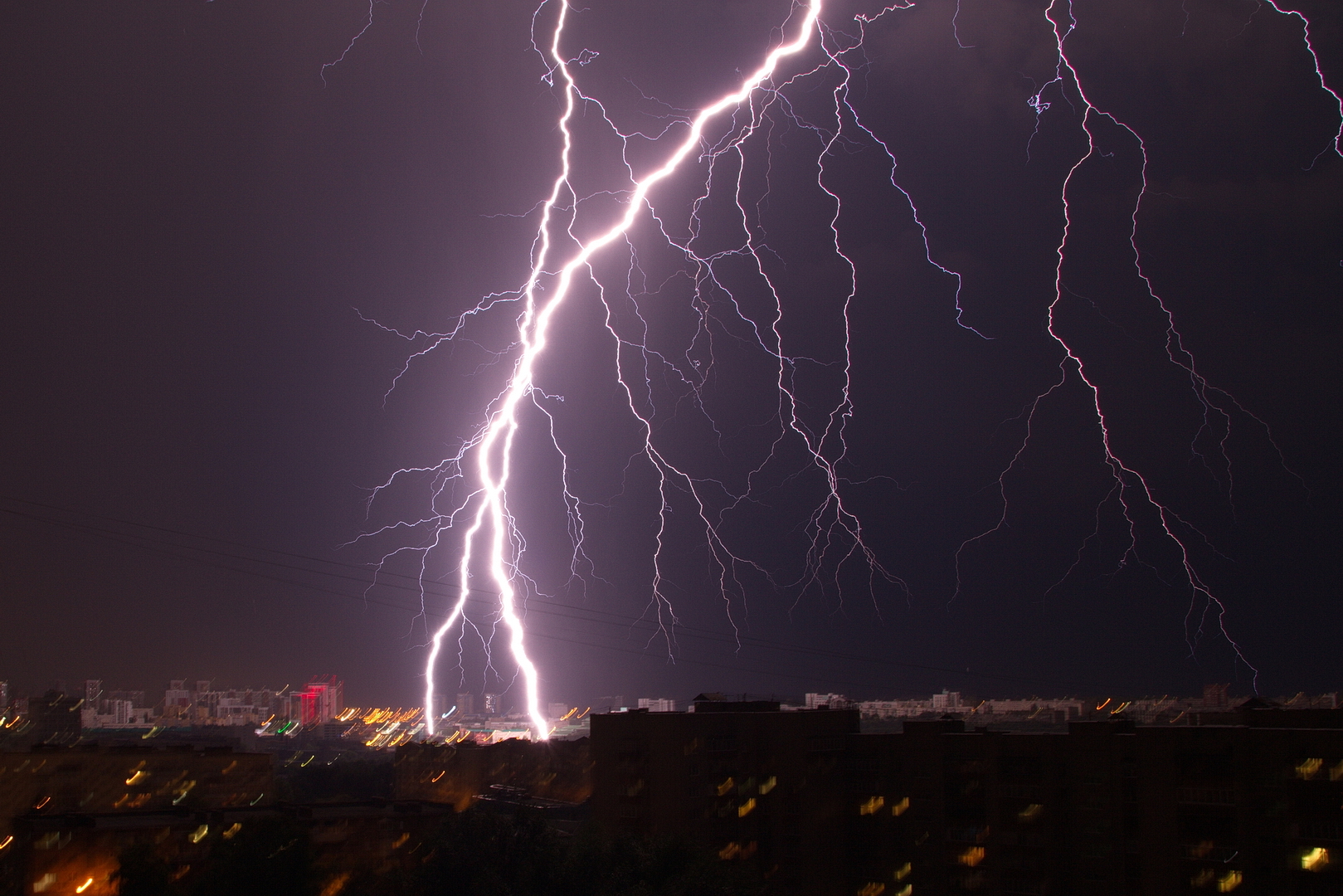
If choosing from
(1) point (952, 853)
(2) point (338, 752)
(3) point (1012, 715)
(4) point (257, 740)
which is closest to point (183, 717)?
(4) point (257, 740)

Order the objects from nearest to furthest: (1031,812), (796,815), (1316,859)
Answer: (1316,859)
(1031,812)
(796,815)

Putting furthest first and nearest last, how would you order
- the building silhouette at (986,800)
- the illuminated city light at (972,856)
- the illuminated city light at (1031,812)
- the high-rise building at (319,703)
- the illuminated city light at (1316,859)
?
1. the high-rise building at (319,703)
2. the illuminated city light at (972,856)
3. the illuminated city light at (1031,812)
4. the building silhouette at (986,800)
5. the illuminated city light at (1316,859)

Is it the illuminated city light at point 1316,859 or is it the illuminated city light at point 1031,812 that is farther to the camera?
the illuminated city light at point 1031,812

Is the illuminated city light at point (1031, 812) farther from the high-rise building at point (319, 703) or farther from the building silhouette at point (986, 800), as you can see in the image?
the high-rise building at point (319, 703)

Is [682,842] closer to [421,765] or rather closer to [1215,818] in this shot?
[1215,818]


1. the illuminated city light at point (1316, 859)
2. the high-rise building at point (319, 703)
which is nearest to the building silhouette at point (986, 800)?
the illuminated city light at point (1316, 859)

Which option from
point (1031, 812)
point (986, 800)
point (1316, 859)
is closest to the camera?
point (1316, 859)

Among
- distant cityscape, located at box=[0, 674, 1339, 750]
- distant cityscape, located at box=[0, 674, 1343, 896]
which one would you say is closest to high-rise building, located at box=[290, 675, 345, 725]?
distant cityscape, located at box=[0, 674, 1339, 750]

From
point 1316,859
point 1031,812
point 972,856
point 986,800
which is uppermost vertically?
point 986,800

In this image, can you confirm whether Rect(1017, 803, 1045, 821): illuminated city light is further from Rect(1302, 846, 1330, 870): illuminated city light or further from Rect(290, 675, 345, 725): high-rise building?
Rect(290, 675, 345, 725): high-rise building

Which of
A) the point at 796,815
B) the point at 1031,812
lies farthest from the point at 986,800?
the point at 796,815

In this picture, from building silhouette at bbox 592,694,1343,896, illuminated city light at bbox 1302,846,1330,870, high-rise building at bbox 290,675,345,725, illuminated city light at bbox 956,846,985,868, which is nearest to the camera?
illuminated city light at bbox 1302,846,1330,870

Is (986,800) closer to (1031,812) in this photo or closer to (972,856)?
(1031,812)
